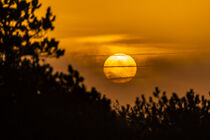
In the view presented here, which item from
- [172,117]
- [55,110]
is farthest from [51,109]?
[172,117]

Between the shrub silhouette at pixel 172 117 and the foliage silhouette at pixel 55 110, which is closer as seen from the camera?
the foliage silhouette at pixel 55 110

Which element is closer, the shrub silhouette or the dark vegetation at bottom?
the dark vegetation at bottom

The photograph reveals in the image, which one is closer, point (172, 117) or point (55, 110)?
point (55, 110)

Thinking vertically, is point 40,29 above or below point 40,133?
above

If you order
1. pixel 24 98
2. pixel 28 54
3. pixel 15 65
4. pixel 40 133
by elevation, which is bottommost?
pixel 40 133

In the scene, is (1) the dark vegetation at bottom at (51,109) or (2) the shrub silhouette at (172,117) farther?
(2) the shrub silhouette at (172,117)

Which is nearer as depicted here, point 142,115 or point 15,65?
point 15,65

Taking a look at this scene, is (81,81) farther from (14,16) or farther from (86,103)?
(14,16)

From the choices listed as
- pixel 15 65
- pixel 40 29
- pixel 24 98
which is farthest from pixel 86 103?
pixel 40 29

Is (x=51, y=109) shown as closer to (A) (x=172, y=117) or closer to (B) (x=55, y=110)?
(B) (x=55, y=110)

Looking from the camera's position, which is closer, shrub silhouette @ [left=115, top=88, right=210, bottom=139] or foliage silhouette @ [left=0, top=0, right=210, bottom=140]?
foliage silhouette @ [left=0, top=0, right=210, bottom=140]

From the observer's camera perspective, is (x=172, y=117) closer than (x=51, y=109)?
No

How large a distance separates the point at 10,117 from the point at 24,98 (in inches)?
52.1

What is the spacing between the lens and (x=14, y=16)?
32219mm
